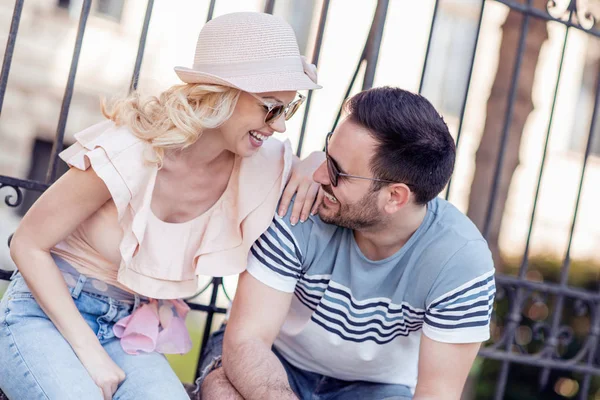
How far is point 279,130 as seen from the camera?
242 cm

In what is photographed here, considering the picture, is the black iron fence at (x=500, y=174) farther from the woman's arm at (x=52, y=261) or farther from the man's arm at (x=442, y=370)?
the man's arm at (x=442, y=370)

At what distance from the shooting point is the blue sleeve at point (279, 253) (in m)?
2.56

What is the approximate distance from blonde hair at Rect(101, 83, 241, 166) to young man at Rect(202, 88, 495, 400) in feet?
1.35

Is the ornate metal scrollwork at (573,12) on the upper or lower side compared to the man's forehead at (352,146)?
upper

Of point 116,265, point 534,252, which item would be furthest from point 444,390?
point 534,252

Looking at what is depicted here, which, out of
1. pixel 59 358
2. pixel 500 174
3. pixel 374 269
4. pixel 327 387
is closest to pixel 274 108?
pixel 374 269

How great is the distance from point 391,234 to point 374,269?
0.44 feet

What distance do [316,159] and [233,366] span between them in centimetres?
79

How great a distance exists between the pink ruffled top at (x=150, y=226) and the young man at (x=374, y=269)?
11 centimetres

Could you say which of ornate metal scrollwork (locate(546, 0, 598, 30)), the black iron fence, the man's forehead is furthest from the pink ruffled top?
ornate metal scrollwork (locate(546, 0, 598, 30))

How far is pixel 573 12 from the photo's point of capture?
358cm

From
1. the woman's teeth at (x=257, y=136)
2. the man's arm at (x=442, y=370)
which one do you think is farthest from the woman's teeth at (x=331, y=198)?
the man's arm at (x=442, y=370)

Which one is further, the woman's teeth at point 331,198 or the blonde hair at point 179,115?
the woman's teeth at point 331,198

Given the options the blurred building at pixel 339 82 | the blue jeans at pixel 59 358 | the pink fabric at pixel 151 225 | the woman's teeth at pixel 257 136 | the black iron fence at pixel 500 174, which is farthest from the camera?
the blurred building at pixel 339 82
